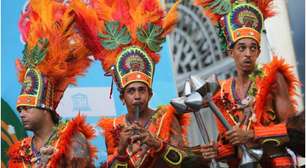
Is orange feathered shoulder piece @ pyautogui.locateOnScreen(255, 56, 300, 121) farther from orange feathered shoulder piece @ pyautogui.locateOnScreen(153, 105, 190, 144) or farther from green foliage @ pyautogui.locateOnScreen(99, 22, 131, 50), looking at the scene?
green foliage @ pyautogui.locateOnScreen(99, 22, 131, 50)

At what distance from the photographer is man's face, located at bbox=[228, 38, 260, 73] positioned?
5863mm

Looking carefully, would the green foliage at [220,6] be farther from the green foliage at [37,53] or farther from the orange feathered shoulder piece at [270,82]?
the green foliage at [37,53]

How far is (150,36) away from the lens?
6.16 m

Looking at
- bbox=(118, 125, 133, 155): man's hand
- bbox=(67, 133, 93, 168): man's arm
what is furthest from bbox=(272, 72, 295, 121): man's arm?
bbox=(67, 133, 93, 168): man's arm

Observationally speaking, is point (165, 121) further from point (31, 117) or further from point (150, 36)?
point (31, 117)

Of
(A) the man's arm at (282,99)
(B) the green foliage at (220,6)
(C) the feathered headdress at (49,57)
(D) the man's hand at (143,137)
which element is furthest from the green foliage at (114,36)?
(A) the man's arm at (282,99)

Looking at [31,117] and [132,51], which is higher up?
[132,51]

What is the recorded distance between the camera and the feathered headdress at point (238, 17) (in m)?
5.93

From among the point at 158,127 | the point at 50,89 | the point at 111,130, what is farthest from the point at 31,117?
the point at 158,127

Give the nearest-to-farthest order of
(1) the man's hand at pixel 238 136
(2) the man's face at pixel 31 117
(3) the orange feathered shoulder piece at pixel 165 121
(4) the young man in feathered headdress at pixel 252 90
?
(1) the man's hand at pixel 238 136, (4) the young man in feathered headdress at pixel 252 90, (3) the orange feathered shoulder piece at pixel 165 121, (2) the man's face at pixel 31 117

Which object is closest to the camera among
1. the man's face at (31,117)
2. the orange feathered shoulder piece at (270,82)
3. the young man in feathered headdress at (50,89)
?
the orange feathered shoulder piece at (270,82)

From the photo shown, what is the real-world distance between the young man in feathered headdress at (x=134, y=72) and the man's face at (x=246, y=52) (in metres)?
0.59

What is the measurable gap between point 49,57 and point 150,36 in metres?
0.76

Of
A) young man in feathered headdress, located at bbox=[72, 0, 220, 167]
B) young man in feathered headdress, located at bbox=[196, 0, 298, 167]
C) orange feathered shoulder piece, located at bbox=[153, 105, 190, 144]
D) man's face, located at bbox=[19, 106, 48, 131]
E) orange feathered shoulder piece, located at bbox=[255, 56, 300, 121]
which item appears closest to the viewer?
young man in feathered headdress, located at bbox=[196, 0, 298, 167]
